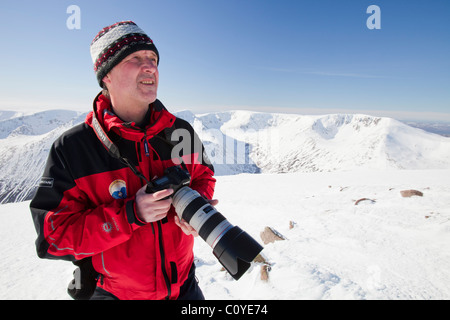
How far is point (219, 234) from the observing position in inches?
65.0

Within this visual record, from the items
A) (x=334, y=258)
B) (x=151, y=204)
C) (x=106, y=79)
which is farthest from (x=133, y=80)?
(x=334, y=258)

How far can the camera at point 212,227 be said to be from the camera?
1.55m

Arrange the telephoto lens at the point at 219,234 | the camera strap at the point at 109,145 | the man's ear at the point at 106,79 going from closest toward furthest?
the telephoto lens at the point at 219,234, the camera strap at the point at 109,145, the man's ear at the point at 106,79

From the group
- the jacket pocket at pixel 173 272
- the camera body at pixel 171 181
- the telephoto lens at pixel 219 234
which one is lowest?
the jacket pocket at pixel 173 272

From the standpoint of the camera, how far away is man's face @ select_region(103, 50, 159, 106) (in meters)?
1.97

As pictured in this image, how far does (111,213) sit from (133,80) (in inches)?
47.6

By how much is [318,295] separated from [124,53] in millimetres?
Result: 3903

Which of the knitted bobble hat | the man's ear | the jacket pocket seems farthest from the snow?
the knitted bobble hat

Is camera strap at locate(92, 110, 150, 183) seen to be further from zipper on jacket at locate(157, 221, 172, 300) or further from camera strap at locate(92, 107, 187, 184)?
zipper on jacket at locate(157, 221, 172, 300)

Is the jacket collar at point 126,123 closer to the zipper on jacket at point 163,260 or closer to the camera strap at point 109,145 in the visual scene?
the camera strap at point 109,145

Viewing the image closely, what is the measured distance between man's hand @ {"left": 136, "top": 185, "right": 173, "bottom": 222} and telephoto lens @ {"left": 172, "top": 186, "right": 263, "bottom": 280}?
0.50 feet

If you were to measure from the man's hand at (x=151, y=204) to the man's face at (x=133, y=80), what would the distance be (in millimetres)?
938

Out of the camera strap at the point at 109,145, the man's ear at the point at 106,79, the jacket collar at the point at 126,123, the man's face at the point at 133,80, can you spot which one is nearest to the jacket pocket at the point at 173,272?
the camera strap at the point at 109,145
